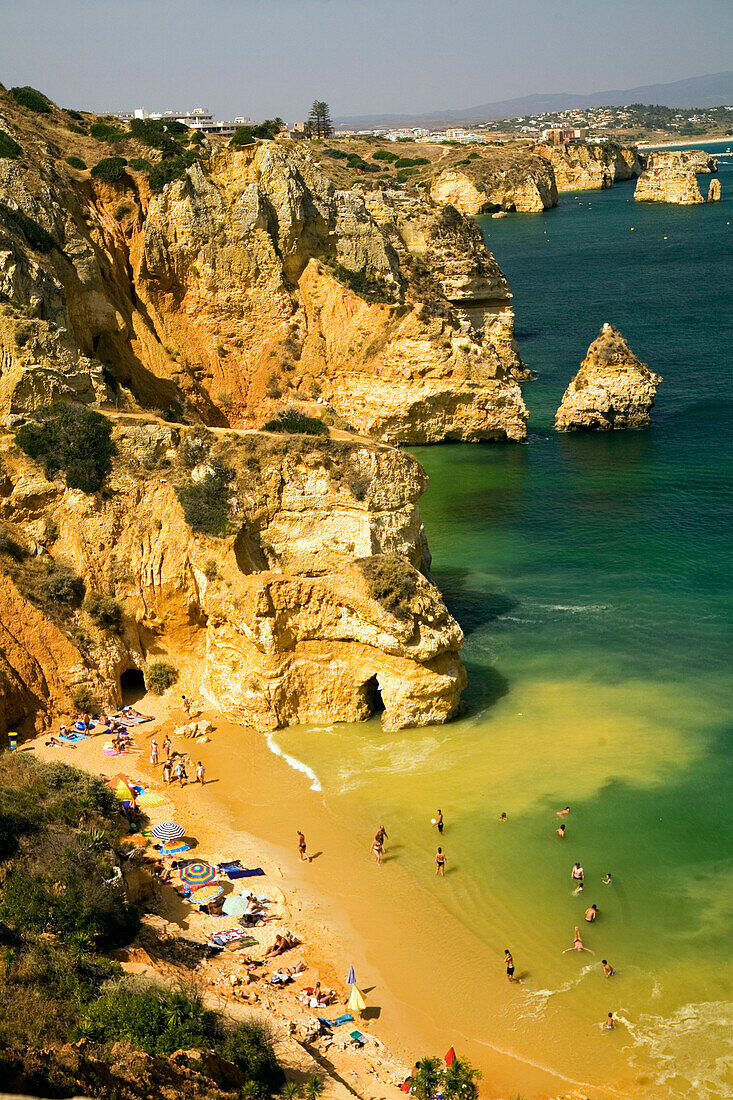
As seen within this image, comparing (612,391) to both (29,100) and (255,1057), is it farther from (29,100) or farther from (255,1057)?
(255,1057)

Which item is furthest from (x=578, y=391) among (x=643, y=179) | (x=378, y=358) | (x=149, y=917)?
(x=643, y=179)

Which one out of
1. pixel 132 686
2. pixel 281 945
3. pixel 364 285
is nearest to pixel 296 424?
pixel 132 686

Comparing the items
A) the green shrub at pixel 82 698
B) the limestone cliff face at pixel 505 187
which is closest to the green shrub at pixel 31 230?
the green shrub at pixel 82 698

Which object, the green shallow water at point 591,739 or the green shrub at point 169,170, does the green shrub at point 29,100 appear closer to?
the green shrub at point 169,170

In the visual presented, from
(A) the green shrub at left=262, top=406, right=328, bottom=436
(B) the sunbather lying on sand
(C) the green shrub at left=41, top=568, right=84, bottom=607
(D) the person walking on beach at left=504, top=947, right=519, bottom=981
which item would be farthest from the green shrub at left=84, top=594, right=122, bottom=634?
(D) the person walking on beach at left=504, top=947, right=519, bottom=981

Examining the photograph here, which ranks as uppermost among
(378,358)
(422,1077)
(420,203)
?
(420,203)

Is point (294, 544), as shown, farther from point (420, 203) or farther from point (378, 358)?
point (420, 203)
